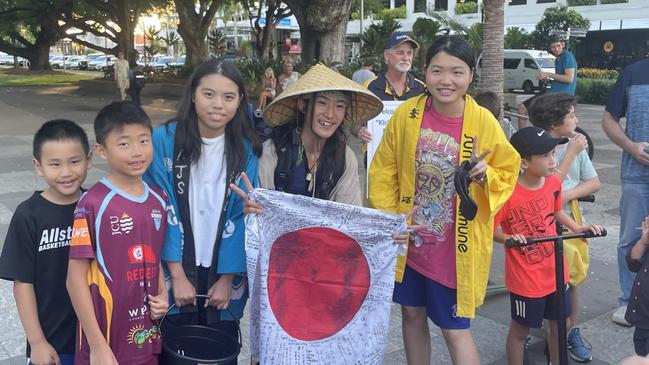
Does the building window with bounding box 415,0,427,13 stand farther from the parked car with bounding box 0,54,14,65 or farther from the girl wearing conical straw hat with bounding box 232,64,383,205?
the girl wearing conical straw hat with bounding box 232,64,383,205

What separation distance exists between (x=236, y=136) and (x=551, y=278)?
1875 mm

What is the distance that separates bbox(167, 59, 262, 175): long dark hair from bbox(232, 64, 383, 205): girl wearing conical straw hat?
0.12 m

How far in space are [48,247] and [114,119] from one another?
55 cm

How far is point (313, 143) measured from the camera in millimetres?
2820

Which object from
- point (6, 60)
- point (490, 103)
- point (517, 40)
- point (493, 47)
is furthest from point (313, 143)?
point (6, 60)

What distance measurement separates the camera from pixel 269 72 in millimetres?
14156

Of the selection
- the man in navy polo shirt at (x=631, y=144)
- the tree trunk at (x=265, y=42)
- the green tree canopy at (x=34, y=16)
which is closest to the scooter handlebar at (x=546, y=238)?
the man in navy polo shirt at (x=631, y=144)

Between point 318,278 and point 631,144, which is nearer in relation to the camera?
point 318,278

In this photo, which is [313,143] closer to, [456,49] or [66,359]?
[456,49]

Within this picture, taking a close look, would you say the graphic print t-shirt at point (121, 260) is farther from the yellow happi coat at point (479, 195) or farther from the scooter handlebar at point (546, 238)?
the scooter handlebar at point (546, 238)

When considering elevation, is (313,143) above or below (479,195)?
above

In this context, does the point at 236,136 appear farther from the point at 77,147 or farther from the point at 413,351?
the point at 413,351

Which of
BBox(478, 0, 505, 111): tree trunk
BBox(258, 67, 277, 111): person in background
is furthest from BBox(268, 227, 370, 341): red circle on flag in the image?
BBox(258, 67, 277, 111): person in background

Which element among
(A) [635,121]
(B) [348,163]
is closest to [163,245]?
(B) [348,163]
